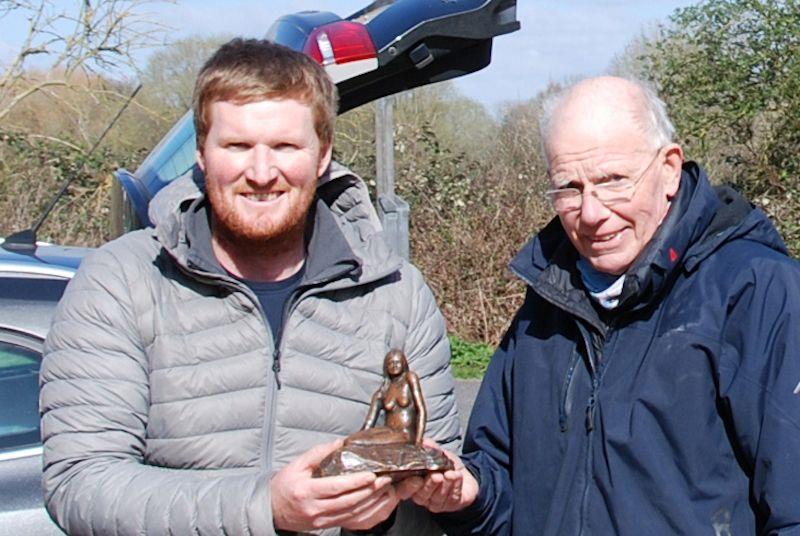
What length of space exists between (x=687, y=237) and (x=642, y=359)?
0.26 meters

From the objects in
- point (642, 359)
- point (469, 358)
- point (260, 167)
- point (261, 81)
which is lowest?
point (469, 358)

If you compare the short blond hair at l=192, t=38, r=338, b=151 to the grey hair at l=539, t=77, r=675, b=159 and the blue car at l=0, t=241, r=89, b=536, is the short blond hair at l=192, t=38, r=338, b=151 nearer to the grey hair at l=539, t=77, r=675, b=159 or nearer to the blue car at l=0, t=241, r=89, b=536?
the grey hair at l=539, t=77, r=675, b=159

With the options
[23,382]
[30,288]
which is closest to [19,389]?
[23,382]

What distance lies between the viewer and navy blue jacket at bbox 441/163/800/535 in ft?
7.37

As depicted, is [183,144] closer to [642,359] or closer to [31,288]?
[31,288]

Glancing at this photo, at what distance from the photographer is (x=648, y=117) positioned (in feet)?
8.07

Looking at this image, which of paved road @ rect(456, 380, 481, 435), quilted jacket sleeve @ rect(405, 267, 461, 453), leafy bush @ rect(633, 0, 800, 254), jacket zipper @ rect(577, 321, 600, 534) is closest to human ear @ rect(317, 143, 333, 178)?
quilted jacket sleeve @ rect(405, 267, 461, 453)

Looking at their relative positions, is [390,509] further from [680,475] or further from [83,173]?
[83,173]

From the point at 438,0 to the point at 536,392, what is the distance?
2.10 metres

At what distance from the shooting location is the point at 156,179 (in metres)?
4.34

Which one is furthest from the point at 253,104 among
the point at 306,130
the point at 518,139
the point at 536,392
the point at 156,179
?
the point at 518,139

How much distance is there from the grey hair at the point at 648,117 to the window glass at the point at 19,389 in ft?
5.69

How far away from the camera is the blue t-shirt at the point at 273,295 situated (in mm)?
2422

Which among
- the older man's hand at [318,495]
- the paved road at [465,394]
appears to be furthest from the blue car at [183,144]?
the paved road at [465,394]
